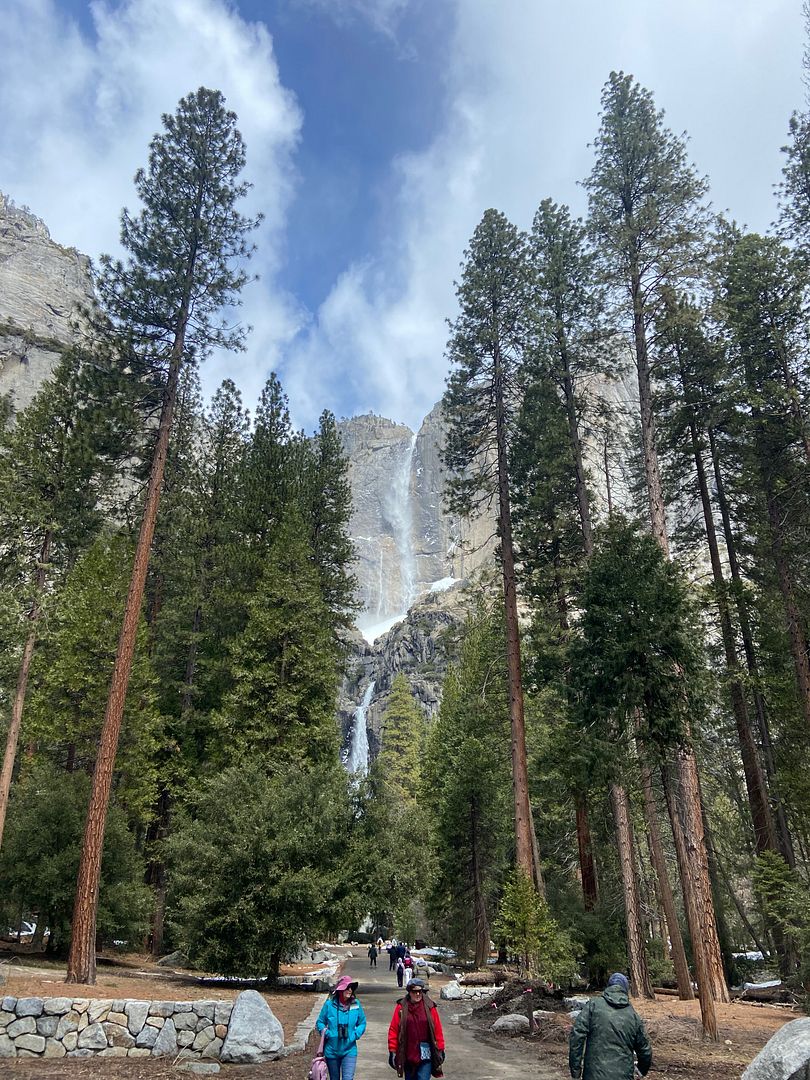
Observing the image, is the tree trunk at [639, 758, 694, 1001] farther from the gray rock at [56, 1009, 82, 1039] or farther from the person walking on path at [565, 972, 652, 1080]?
the gray rock at [56, 1009, 82, 1039]

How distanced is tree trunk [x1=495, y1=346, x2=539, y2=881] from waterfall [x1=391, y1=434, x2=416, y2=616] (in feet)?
390

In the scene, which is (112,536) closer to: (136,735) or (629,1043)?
(136,735)

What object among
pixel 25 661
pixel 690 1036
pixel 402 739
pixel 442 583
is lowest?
pixel 690 1036

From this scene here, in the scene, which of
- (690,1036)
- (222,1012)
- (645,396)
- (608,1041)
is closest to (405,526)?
(645,396)

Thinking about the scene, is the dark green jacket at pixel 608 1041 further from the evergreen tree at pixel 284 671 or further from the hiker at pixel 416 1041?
the evergreen tree at pixel 284 671

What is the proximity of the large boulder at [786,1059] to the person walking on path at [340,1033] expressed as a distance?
3.34 m

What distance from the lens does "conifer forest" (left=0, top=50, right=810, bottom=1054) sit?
12.6 meters

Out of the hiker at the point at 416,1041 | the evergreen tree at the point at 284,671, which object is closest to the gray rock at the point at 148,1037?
the hiker at the point at 416,1041

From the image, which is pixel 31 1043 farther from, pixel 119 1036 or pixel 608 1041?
pixel 608 1041

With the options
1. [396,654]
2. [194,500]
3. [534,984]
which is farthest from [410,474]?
[534,984]

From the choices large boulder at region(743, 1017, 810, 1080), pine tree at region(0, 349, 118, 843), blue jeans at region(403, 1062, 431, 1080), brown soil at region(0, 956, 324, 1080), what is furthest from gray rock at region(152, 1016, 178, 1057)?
pine tree at region(0, 349, 118, 843)

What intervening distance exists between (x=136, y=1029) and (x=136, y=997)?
2.47 metres

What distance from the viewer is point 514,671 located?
15977 mm

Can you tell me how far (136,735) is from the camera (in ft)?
65.7
